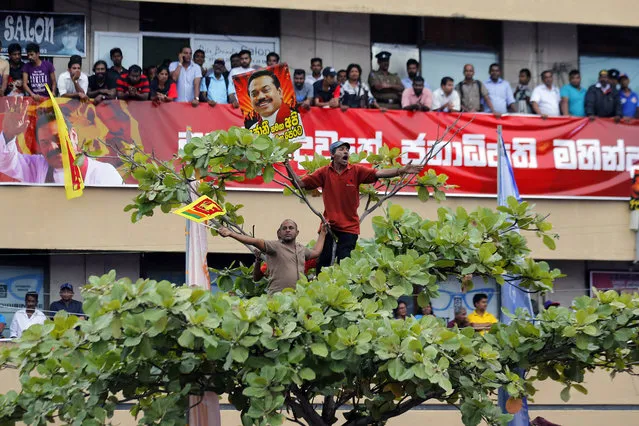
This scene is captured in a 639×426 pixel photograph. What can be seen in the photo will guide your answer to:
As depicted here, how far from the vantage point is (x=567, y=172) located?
1741 centimetres

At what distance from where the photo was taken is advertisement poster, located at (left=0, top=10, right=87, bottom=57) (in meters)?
17.4

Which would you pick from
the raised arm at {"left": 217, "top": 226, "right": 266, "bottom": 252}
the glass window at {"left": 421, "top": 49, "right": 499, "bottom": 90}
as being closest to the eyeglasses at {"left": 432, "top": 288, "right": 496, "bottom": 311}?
the glass window at {"left": 421, "top": 49, "right": 499, "bottom": 90}

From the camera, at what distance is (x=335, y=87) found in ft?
55.4

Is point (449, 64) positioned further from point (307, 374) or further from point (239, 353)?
point (239, 353)

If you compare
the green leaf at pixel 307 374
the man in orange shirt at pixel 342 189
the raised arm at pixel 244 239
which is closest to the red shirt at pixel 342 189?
the man in orange shirt at pixel 342 189

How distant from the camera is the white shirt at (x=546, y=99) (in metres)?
17.9

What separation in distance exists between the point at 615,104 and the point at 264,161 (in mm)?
9236

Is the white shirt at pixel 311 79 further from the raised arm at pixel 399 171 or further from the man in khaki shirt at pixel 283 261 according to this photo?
the man in khaki shirt at pixel 283 261

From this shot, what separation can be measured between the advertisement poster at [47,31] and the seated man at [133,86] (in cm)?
155

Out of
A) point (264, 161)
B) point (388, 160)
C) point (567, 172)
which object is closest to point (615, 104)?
point (567, 172)

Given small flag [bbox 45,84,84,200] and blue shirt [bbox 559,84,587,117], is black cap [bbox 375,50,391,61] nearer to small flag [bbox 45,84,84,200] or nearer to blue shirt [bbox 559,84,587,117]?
blue shirt [bbox 559,84,587,117]

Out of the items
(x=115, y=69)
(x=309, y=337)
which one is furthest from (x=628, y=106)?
(x=309, y=337)

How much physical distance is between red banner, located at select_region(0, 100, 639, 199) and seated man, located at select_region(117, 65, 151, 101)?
0.37ft

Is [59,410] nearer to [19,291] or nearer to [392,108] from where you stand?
[19,291]
